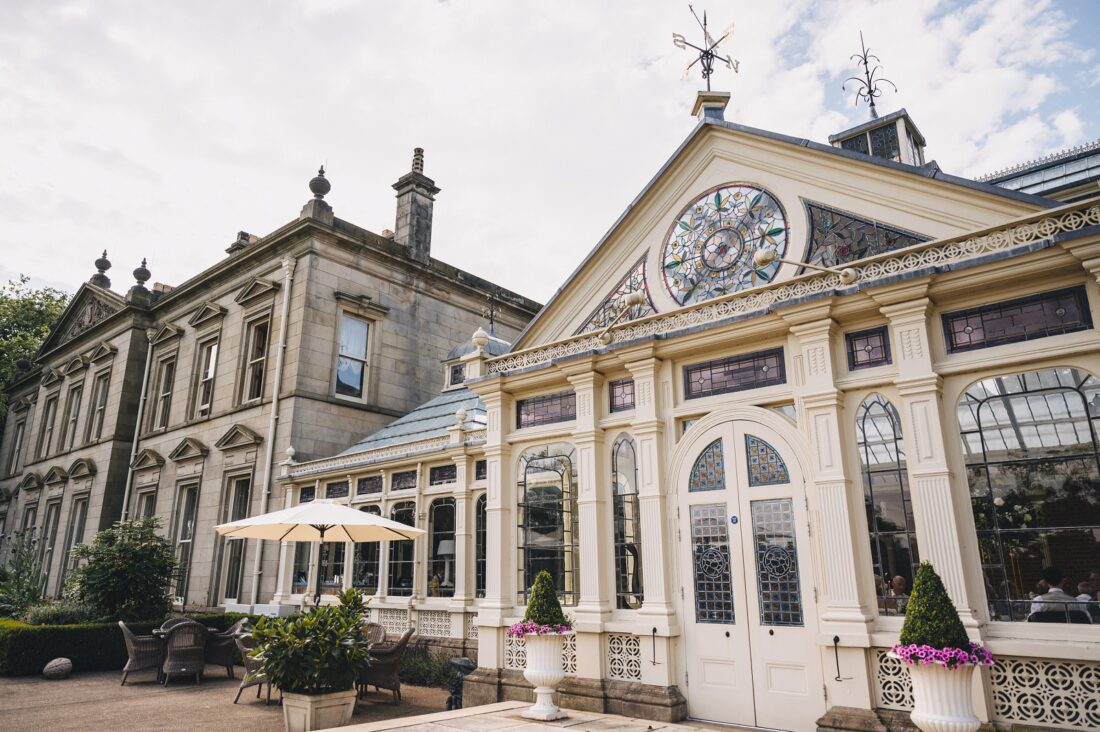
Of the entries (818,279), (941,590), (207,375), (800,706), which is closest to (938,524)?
(941,590)

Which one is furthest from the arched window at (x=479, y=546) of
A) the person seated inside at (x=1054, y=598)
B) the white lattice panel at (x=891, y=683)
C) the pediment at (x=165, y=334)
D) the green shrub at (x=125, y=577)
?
the pediment at (x=165, y=334)

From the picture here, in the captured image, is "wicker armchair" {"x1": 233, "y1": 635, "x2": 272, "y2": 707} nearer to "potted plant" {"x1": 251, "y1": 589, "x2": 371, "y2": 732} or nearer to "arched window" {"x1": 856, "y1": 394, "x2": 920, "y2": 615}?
"potted plant" {"x1": 251, "y1": 589, "x2": 371, "y2": 732}

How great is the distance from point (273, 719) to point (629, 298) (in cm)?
743

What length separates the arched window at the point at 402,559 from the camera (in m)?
13.4

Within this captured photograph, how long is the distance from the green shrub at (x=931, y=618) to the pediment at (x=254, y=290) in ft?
55.5

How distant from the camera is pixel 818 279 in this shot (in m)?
8.12

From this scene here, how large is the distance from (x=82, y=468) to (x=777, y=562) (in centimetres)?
2461

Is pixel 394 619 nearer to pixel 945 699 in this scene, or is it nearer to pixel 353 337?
pixel 353 337

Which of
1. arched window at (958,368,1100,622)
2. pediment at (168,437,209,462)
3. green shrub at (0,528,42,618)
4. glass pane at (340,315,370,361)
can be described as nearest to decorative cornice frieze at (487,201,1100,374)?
arched window at (958,368,1100,622)

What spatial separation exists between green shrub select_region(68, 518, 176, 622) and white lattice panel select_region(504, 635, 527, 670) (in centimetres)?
998

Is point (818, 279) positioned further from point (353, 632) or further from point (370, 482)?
point (370, 482)

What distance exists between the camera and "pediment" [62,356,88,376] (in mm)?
26236

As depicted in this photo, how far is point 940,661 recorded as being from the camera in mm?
5785

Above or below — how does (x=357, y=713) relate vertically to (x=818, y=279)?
below
